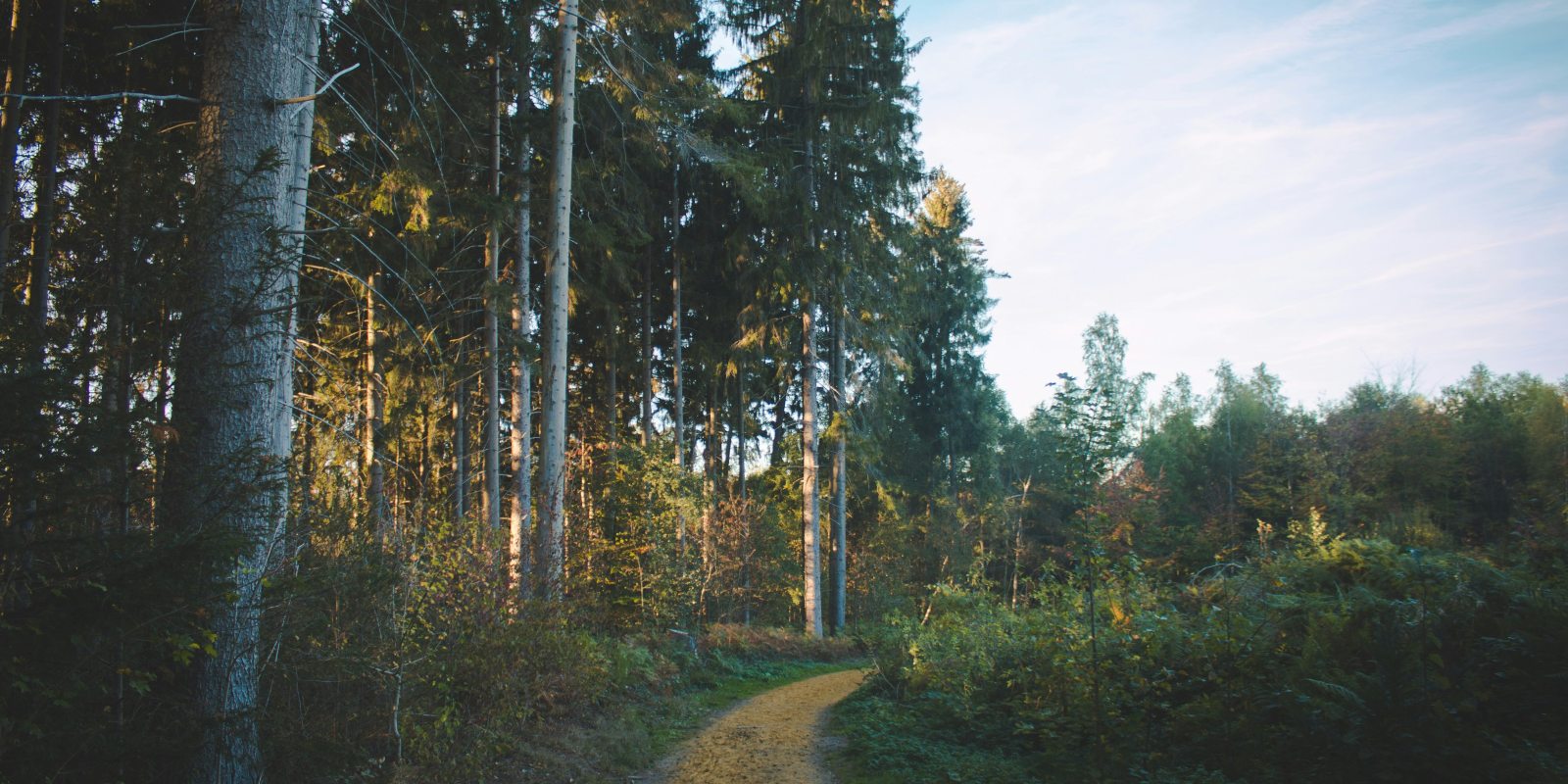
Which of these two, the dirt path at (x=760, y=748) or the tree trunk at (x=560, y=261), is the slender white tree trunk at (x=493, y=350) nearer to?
the tree trunk at (x=560, y=261)

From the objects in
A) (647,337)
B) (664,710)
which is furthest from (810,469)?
(664,710)

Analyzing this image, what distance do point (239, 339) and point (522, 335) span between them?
6902 mm

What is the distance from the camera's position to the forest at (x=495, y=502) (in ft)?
12.4

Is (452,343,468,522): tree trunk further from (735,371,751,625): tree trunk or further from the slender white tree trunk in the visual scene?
(735,371,751,625): tree trunk

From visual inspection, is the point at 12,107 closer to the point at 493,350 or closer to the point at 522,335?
the point at 522,335

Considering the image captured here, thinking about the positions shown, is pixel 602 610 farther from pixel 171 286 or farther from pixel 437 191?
pixel 171 286

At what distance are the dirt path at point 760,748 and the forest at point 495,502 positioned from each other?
0.54 metres

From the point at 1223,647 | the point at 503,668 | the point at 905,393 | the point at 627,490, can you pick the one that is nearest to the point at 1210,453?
the point at 905,393

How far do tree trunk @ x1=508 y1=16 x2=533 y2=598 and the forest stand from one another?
0.30 feet

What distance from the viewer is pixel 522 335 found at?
1134cm

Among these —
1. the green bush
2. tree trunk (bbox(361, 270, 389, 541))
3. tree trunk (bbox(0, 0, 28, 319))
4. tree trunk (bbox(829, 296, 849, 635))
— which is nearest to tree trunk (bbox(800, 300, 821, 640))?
tree trunk (bbox(829, 296, 849, 635))

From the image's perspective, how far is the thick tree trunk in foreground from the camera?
407 cm

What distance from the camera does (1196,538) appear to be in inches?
1119

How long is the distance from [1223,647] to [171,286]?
7699mm
